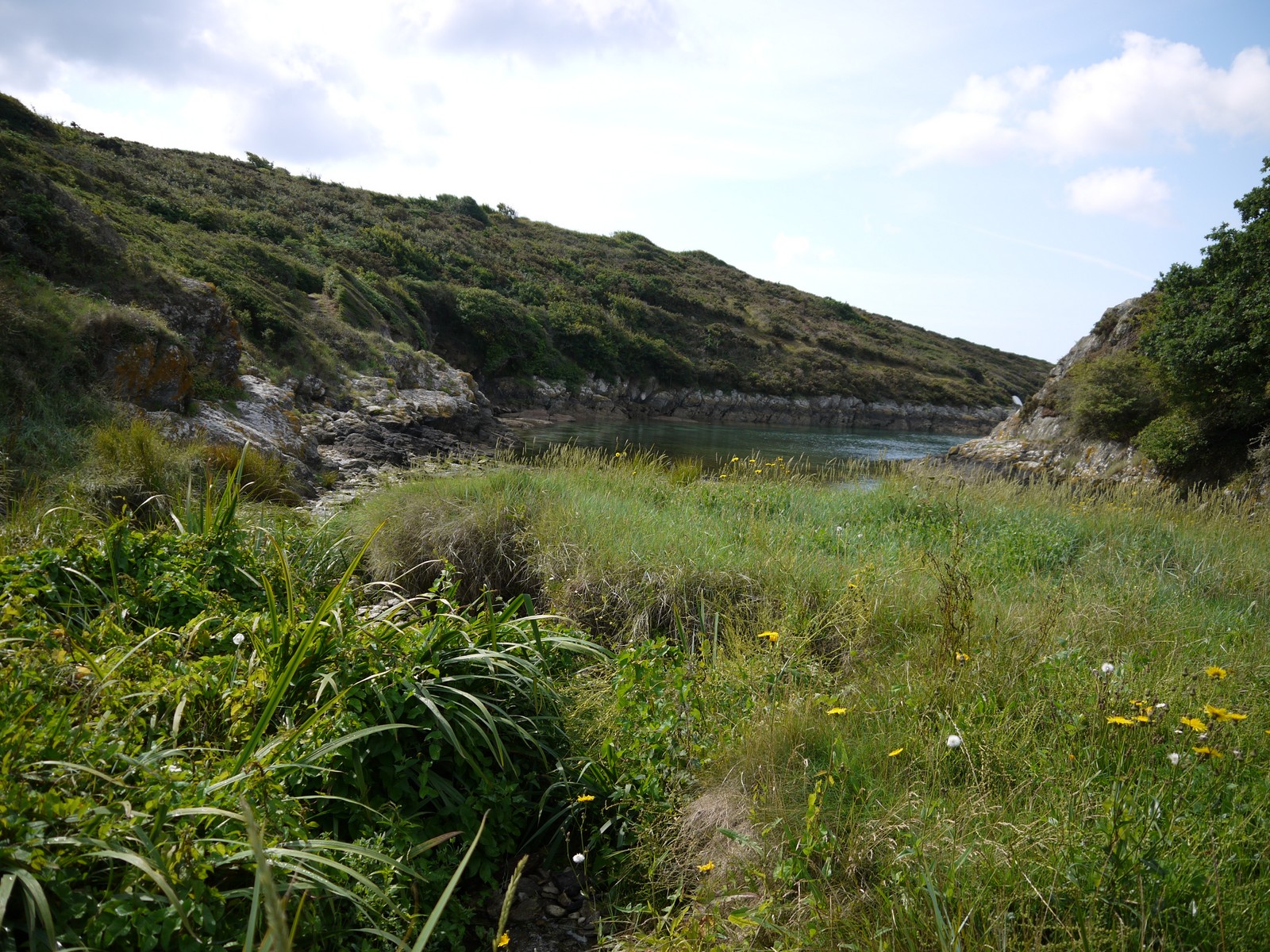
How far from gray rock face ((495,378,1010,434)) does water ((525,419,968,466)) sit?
2.03 metres

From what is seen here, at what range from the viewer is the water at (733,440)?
2530cm

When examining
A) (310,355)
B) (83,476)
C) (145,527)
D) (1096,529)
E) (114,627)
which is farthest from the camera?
(310,355)

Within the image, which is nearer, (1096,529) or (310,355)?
(1096,529)

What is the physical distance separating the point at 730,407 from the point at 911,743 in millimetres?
41509

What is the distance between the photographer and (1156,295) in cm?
2364

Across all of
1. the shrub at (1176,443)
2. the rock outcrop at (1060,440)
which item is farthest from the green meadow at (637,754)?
the rock outcrop at (1060,440)

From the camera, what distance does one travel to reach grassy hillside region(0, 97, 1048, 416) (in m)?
13.6

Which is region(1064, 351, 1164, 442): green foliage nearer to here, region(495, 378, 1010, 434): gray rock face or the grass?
the grass

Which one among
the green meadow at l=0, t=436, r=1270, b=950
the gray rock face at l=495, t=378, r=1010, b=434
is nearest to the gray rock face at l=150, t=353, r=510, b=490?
the green meadow at l=0, t=436, r=1270, b=950

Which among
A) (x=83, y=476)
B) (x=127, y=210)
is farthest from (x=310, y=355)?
(x=83, y=476)

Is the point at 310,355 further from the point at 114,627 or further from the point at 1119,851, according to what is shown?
the point at 1119,851

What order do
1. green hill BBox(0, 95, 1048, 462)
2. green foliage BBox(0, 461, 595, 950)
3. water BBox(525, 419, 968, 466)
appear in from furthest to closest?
water BBox(525, 419, 968, 466) → green hill BBox(0, 95, 1048, 462) → green foliage BBox(0, 461, 595, 950)

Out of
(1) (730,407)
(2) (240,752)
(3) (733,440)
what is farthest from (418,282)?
(2) (240,752)

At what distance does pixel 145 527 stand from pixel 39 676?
4.17m
